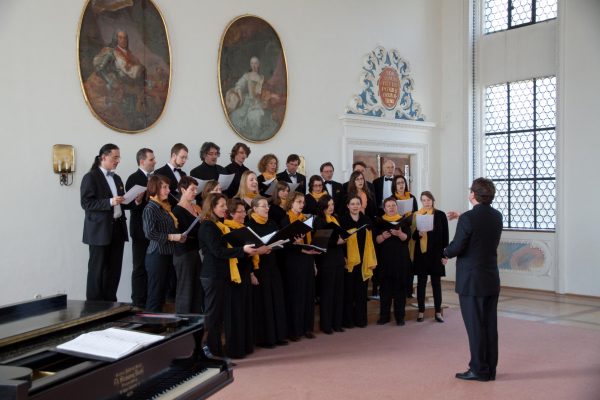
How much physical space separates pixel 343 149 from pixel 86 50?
4.31 metres

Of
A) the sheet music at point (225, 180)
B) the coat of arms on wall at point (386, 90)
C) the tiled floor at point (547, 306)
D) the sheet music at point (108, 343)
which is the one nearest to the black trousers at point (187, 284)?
the sheet music at point (225, 180)

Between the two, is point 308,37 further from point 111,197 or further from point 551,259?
point 551,259

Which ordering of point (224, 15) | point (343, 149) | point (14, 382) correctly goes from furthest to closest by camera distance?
point (343, 149) < point (224, 15) < point (14, 382)

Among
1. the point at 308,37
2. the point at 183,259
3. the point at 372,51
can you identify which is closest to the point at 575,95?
the point at 372,51

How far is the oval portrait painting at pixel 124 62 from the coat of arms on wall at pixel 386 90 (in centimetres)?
348

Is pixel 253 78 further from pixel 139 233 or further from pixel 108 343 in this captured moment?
pixel 108 343

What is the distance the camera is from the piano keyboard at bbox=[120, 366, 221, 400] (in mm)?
2513

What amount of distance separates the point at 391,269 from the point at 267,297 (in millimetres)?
1789

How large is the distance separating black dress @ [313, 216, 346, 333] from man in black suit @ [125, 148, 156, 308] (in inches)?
72.9

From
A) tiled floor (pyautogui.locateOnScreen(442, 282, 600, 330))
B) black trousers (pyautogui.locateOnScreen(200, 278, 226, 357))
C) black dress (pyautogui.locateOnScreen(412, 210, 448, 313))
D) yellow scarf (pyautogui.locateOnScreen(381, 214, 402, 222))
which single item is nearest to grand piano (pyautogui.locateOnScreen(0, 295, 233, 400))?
black trousers (pyautogui.locateOnScreen(200, 278, 226, 357))

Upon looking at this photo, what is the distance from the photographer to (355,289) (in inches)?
275

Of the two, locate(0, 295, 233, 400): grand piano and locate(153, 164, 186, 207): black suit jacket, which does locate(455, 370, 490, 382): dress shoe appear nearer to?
locate(0, 295, 233, 400): grand piano

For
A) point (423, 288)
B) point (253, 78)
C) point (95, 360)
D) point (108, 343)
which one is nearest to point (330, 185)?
point (423, 288)

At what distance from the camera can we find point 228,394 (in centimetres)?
454
